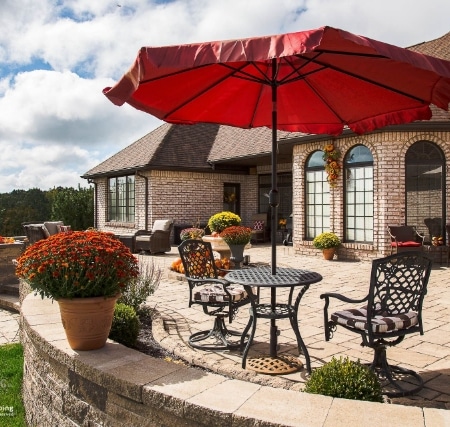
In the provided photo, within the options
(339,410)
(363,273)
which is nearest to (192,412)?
(339,410)

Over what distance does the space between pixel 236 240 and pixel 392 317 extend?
652 cm

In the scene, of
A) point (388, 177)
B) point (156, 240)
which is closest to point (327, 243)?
point (388, 177)

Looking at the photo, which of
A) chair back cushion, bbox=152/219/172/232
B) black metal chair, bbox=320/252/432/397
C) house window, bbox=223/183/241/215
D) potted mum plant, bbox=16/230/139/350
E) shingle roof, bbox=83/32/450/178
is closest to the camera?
potted mum plant, bbox=16/230/139/350

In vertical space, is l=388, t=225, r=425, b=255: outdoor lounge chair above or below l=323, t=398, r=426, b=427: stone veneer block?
above

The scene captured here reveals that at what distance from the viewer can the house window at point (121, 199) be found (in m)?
17.9

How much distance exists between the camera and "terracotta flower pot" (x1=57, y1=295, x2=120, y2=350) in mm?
3109

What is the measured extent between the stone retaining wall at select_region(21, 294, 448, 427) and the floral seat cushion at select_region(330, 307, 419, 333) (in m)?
1.18

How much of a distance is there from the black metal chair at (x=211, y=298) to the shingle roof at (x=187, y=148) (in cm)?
976

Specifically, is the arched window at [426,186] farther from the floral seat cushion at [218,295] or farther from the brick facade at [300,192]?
the floral seat cushion at [218,295]

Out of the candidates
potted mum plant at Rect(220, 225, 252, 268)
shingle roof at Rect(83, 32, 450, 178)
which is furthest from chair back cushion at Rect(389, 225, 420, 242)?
shingle roof at Rect(83, 32, 450, 178)

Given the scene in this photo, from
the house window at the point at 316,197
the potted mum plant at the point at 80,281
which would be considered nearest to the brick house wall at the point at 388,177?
the house window at the point at 316,197

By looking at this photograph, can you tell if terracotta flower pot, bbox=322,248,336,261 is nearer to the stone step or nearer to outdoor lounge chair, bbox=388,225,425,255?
outdoor lounge chair, bbox=388,225,425,255

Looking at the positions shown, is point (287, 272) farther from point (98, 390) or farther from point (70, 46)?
point (70, 46)

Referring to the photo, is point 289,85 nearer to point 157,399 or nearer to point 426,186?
point 157,399
